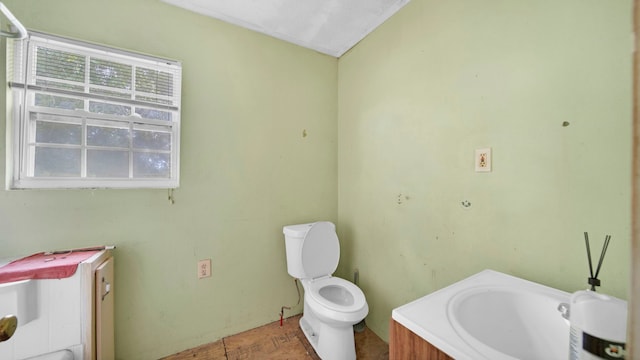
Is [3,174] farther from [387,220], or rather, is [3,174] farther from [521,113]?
[521,113]

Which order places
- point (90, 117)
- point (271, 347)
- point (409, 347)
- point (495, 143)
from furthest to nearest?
point (271, 347), point (90, 117), point (495, 143), point (409, 347)

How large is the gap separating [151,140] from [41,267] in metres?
0.81

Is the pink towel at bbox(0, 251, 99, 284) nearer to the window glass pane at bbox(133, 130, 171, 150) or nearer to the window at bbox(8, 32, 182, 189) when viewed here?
the window at bbox(8, 32, 182, 189)

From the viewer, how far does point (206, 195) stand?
5.46ft

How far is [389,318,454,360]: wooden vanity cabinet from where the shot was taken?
611 mm

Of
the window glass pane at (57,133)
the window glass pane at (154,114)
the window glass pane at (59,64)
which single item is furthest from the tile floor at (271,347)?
the window glass pane at (59,64)

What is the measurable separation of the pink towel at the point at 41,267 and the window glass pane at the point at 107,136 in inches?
24.8

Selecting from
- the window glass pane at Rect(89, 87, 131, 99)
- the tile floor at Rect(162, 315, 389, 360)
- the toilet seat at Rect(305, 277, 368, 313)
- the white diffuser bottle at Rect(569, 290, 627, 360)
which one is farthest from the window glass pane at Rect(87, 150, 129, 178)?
the white diffuser bottle at Rect(569, 290, 627, 360)

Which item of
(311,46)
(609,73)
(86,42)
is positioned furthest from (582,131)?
(86,42)

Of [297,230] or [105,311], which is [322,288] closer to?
[297,230]

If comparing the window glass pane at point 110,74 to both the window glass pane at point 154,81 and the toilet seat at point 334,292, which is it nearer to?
the window glass pane at point 154,81

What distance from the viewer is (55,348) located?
1016 millimetres

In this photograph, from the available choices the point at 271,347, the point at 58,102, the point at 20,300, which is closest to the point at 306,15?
the point at 58,102

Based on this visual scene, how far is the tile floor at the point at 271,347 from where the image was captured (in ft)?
5.09
